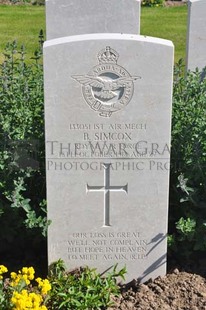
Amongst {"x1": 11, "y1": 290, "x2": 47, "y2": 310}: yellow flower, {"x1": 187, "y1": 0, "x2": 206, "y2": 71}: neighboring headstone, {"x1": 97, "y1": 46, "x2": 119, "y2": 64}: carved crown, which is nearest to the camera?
{"x1": 11, "y1": 290, "x2": 47, "y2": 310}: yellow flower

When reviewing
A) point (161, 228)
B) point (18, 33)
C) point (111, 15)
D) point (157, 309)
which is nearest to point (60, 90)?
point (161, 228)

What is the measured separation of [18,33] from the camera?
36.7ft

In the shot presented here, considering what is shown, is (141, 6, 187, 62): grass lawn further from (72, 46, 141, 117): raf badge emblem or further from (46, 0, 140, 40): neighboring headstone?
(72, 46, 141, 117): raf badge emblem

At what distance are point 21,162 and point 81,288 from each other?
0.99m

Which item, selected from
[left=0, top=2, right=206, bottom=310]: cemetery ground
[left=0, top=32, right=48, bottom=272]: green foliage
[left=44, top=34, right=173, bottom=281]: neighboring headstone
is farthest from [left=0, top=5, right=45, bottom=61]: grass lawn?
[left=44, top=34, right=173, bottom=281]: neighboring headstone

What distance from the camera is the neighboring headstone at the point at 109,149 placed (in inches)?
150

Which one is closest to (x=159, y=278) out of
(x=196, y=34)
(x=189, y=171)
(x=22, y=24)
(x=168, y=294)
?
(x=168, y=294)

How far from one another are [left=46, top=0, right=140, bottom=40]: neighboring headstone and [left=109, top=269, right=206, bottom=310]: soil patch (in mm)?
2733

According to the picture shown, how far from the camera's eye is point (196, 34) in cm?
620

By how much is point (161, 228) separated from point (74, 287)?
72 cm

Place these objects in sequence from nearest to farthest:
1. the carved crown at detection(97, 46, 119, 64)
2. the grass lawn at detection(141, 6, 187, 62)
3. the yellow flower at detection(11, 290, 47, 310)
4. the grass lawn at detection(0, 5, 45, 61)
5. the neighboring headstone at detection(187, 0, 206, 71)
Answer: the yellow flower at detection(11, 290, 47, 310) < the carved crown at detection(97, 46, 119, 64) < the neighboring headstone at detection(187, 0, 206, 71) < the grass lawn at detection(0, 5, 45, 61) < the grass lawn at detection(141, 6, 187, 62)

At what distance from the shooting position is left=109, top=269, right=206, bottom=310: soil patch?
4.09 metres

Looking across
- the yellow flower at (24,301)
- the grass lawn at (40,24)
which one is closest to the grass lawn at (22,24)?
the grass lawn at (40,24)

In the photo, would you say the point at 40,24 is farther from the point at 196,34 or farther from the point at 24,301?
the point at 24,301
